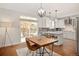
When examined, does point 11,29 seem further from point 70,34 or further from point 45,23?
point 70,34

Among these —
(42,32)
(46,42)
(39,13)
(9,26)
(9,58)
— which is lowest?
(9,58)

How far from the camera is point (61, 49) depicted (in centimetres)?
229

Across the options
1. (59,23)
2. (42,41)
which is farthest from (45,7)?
(42,41)

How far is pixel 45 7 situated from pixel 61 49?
3.22ft

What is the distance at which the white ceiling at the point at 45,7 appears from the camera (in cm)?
225

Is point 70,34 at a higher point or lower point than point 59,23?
lower

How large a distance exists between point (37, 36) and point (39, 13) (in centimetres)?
50

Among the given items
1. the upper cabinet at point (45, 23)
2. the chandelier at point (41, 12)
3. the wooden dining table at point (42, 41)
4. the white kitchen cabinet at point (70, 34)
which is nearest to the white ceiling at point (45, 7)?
the chandelier at point (41, 12)

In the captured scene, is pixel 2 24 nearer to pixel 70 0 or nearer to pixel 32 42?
pixel 32 42

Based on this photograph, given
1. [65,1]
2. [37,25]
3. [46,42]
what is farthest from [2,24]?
[65,1]

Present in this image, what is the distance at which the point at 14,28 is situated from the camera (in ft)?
7.37

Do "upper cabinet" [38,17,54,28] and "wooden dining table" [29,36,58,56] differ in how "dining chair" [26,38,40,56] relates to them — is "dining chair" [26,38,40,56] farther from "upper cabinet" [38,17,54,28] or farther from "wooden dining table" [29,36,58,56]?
"upper cabinet" [38,17,54,28]

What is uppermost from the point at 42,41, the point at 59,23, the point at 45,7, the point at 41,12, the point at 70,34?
the point at 45,7

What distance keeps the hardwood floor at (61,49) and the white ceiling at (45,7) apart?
2.11 ft
